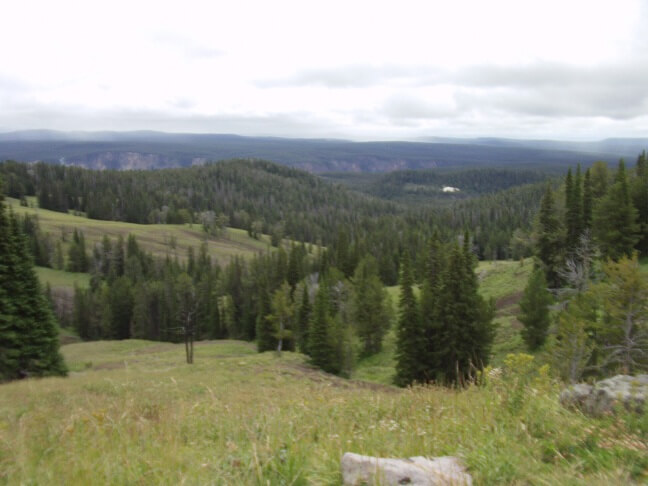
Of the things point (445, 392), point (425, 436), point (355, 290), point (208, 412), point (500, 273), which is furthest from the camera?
point (500, 273)

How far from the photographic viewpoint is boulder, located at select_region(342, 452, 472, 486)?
10.5ft

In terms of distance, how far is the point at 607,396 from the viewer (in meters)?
5.14

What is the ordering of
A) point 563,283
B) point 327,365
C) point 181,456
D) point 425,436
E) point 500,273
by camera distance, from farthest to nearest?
point 500,273, point 563,283, point 327,365, point 425,436, point 181,456

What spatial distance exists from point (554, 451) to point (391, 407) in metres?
2.62

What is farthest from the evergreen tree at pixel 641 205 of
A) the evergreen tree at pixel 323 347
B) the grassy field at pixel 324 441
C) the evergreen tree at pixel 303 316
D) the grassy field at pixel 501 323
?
the grassy field at pixel 324 441

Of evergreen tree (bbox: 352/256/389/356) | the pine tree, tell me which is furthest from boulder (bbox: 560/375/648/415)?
evergreen tree (bbox: 352/256/389/356)

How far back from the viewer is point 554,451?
4.13 meters

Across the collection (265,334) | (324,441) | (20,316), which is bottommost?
(265,334)

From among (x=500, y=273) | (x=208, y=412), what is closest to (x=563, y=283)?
(x=500, y=273)

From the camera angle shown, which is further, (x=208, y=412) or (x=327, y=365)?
(x=327, y=365)

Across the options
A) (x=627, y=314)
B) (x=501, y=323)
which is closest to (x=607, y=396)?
(x=627, y=314)

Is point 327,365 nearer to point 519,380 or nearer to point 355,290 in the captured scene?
point 355,290

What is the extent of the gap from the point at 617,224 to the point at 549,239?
20.6 feet

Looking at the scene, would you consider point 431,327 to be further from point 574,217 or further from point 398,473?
point 398,473
